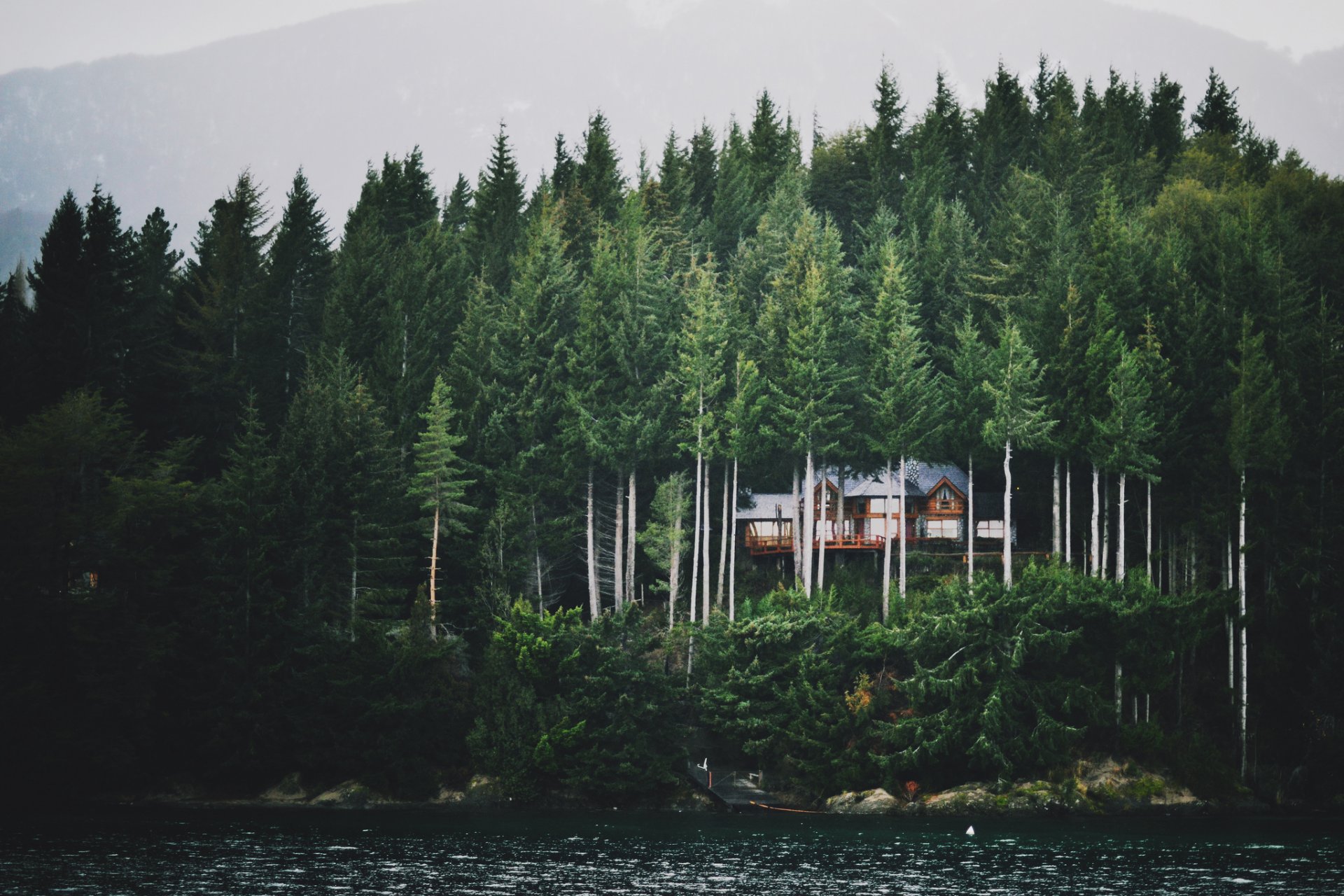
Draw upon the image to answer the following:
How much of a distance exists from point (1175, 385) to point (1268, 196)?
16.4 meters

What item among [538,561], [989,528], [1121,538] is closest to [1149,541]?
[1121,538]

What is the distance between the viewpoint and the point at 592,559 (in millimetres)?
65125

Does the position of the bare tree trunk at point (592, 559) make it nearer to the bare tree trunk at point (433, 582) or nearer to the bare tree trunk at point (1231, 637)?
the bare tree trunk at point (433, 582)

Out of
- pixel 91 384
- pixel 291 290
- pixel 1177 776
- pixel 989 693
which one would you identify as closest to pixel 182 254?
pixel 291 290

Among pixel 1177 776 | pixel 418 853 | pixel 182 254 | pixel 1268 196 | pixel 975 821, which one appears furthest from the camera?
pixel 182 254

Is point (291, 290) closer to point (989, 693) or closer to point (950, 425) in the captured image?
point (950, 425)

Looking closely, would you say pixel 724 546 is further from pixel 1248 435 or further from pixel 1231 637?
pixel 1248 435

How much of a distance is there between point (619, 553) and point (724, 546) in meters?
5.56

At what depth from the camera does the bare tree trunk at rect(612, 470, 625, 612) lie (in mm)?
64375

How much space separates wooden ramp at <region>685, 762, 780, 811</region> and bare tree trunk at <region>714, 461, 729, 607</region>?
355 inches

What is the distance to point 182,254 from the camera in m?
81.1

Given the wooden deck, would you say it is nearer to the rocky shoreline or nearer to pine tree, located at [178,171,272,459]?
the rocky shoreline

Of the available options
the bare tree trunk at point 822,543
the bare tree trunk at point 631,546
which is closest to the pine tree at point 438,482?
the bare tree trunk at point 631,546

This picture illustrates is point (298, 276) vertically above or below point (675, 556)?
above
